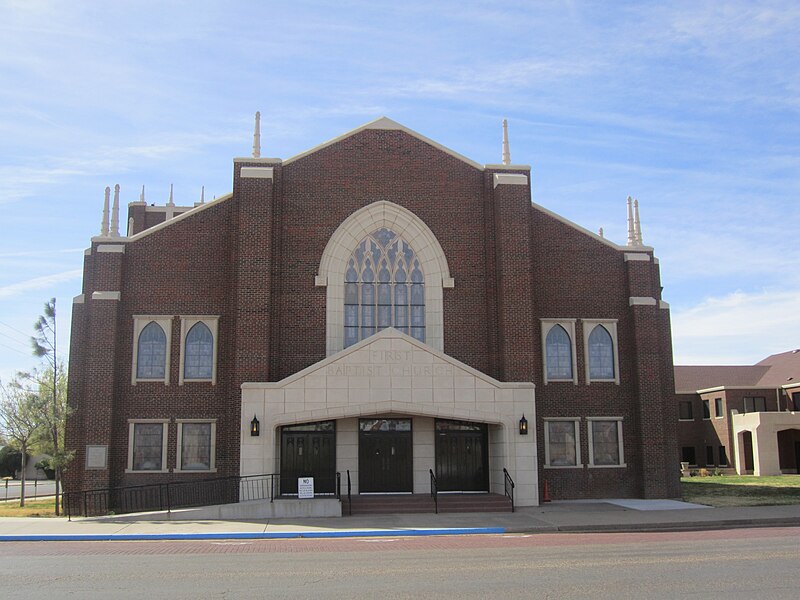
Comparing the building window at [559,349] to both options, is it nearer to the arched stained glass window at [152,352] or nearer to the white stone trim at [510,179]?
the white stone trim at [510,179]

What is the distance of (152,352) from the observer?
27.5 m

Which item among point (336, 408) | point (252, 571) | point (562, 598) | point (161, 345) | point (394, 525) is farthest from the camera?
point (161, 345)

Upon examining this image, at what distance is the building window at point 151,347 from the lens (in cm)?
2739

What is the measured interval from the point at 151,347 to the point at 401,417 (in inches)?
342

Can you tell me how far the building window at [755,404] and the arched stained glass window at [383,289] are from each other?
35.8 meters

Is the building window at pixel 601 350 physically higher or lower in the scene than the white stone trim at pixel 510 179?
lower

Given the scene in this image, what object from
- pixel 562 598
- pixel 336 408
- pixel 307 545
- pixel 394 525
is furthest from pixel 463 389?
pixel 562 598

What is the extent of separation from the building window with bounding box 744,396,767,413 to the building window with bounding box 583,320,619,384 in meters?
30.7

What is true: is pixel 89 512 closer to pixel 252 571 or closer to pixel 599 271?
pixel 252 571

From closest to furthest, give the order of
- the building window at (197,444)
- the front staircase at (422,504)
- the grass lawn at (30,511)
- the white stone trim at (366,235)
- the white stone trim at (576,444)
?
the front staircase at (422,504) → the grass lawn at (30,511) → the building window at (197,444) → the white stone trim at (366,235) → the white stone trim at (576,444)

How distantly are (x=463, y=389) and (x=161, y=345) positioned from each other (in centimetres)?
1023

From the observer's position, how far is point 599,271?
96.6 feet

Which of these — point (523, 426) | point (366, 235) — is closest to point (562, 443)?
point (523, 426)

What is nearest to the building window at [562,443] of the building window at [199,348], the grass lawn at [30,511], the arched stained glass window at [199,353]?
the building window at [199,348]
